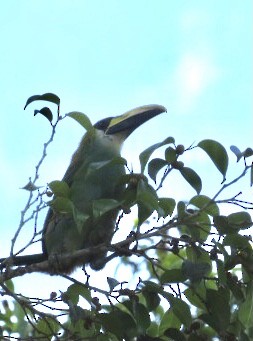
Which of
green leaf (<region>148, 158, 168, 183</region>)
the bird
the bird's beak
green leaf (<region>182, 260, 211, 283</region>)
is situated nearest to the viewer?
green leaf (<region>182, 260, 211, 283</region>)

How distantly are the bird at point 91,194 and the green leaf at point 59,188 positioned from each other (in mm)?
119

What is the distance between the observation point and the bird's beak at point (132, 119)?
404 centimetres

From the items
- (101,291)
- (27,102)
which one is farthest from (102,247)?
(27,102)

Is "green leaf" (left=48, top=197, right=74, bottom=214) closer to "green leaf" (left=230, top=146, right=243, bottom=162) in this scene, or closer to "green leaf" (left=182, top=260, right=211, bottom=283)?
"green leaf" (left=182, top=260, right=211, bottom=283)

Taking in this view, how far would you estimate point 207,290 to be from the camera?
107 inches

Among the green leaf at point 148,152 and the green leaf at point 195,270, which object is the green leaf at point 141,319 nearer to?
the green leaf at point 195,270

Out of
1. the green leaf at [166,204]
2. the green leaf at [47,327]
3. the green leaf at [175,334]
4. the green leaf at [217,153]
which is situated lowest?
the green leaf at [175,334]

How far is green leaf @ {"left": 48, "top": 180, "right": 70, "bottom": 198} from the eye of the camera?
9.02ft

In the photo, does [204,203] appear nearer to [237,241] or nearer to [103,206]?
[237,241]

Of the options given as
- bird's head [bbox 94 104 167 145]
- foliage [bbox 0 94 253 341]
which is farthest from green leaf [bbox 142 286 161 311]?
bird's head [bbox 94 104 167 145]

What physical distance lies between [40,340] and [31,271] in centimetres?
25

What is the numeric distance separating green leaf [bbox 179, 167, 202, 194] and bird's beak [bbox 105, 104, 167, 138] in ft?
4.23

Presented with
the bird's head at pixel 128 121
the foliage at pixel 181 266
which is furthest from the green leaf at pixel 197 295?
the bird's head at pixel 128 121

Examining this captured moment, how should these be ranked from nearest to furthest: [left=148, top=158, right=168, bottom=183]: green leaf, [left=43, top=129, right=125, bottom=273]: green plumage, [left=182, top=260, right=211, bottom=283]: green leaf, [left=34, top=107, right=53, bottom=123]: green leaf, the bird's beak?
[left=182, top=260, right=211, bottom=283]: green leaf < [left=148, top=158, right=168, bottom=183]: green leaf < [left=34, top=107, right=53, bottom=123]: green leaf < [left=43, top=129, right=125, bottom=273]: green plumage < the bird's beak
